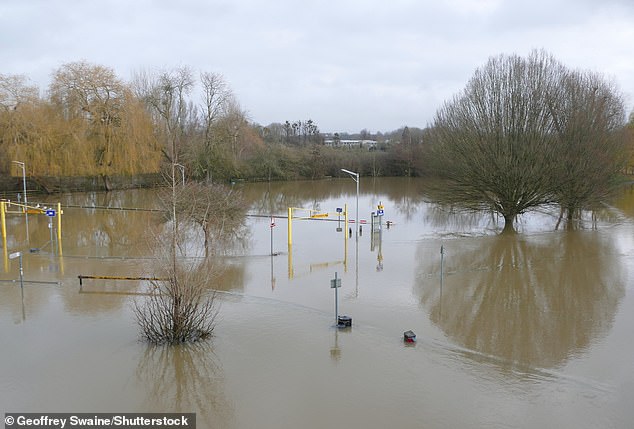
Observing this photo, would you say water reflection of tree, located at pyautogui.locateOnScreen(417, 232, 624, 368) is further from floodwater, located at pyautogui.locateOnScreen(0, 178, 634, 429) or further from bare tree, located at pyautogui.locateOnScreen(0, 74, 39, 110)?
bare tree, located at pyautogui.locateOnScreen(0, 74, 39, 110)

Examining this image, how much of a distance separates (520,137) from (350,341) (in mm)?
19292

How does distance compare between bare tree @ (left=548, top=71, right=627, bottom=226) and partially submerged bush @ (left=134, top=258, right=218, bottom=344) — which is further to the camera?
bare tree @ (left=548, top=71, right=627, bottom=226)

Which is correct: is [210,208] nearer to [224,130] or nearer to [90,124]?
[90,124]

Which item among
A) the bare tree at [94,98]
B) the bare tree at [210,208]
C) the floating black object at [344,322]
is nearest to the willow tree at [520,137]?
the bare tree at [210,208]

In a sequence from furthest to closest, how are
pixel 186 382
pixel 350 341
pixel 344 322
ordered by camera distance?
1. pixel 344 322
2. pixel 350 341
3. pixel 186 382

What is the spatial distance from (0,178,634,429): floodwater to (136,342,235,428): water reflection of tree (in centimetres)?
3

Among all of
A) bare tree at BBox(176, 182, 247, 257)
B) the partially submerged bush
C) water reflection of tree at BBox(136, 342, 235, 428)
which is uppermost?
bare tree at BBox(176, 182, 247, 257)

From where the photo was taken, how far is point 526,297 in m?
15.1

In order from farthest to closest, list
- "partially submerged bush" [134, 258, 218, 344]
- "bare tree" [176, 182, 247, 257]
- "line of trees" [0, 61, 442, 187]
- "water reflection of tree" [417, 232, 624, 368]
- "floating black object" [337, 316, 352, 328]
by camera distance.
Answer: "line of trees" [0, 61, 442, 187] → "bare tree" [176, 182, 247, 257] → "floating black object" [337, 316, 352, 328] → "water reflection of tree" [417, 232, 624, 368] → "partially submerged bush" [134, 258, 218, 344]

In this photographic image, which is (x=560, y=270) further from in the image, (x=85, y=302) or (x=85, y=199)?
(x=85, y=199)

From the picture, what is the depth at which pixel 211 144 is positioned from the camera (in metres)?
58.7

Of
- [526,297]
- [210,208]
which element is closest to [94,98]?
[210,208]

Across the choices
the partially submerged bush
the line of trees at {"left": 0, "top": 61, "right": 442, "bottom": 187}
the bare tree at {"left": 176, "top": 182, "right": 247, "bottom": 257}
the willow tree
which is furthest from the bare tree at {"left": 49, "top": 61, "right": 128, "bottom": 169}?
the partially submerged bush

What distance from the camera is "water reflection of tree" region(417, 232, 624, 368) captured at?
1146 centimetres
